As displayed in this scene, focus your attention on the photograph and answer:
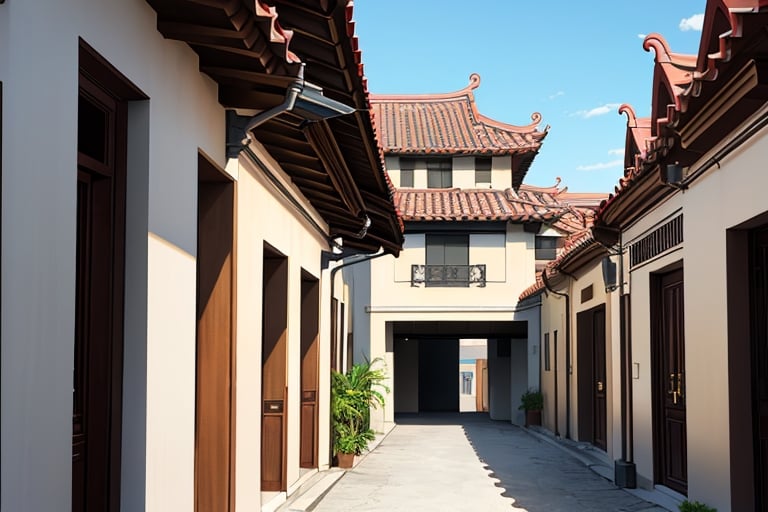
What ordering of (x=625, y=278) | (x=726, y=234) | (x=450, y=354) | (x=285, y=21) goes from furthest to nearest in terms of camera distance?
1. (x=450, y=354)
2. (x=625, y=278)
3. (x=726, y=234)
4. (x=285, y=21)

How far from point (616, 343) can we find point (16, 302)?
12.0 m

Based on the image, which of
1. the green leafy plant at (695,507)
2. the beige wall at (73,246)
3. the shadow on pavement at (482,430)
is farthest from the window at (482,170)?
the beige wall at (73,246)

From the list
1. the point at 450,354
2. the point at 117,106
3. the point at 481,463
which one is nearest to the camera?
the point at 117,106

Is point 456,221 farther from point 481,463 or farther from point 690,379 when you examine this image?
point 690,379

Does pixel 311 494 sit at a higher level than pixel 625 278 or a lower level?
lower

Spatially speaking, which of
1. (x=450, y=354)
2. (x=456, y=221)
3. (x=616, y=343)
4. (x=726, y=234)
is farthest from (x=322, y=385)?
(x=450, y=354)

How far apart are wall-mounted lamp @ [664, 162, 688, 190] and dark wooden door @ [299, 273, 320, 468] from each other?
5061 mm

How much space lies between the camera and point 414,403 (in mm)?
34281

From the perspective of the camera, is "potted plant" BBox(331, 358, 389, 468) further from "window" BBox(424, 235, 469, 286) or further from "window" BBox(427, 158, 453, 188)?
"window" BBox(427, 158, 453, 188)

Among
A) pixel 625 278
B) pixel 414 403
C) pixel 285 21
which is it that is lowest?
pixel 414 403

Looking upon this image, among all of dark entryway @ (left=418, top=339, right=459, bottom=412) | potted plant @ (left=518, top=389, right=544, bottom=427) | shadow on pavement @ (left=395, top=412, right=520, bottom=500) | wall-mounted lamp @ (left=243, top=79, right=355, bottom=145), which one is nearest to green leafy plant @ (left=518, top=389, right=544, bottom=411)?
potted plant @ (left=518, top=389, right=544, bottom=427)

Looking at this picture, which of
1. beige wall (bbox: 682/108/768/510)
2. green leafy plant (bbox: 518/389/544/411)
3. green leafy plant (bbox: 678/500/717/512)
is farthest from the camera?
green leafy plant (bbox: 518/389/544/411)

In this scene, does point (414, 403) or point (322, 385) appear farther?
point (414, 403)

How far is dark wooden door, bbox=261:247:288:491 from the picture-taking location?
418 inches
